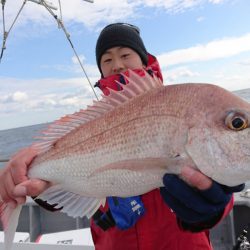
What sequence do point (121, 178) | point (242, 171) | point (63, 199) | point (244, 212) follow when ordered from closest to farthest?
point (242, 171)
point (121, 178)
point (63, 199)
point (244, 212)

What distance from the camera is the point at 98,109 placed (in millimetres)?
2057

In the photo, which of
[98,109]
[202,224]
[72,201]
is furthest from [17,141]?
[202,224]

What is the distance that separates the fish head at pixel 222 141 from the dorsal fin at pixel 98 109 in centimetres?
41

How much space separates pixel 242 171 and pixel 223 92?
45 cm

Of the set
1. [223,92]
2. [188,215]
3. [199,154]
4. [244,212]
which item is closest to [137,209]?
[188,215]

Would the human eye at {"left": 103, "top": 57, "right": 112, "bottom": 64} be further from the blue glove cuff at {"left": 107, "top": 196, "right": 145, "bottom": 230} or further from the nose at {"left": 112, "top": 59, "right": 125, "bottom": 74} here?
the blue glove cuff at {"left": 107, "top": 196, "right": 145, "bottom": 230}

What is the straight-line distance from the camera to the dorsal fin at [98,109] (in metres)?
1.97

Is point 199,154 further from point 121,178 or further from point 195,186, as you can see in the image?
point 121,178

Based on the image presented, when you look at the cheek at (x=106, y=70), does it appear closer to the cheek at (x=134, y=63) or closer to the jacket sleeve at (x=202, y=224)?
the cheek at (x=134, y=63)

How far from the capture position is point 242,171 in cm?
164

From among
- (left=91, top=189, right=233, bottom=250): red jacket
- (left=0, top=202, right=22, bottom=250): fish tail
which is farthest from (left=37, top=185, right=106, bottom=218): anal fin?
(left=91, top=189, right=233, bottom=250): red jacket

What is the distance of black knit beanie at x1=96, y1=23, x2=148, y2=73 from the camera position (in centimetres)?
331

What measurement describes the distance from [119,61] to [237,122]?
5.56 feet

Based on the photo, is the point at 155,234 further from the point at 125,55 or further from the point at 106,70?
the point at 125,55
